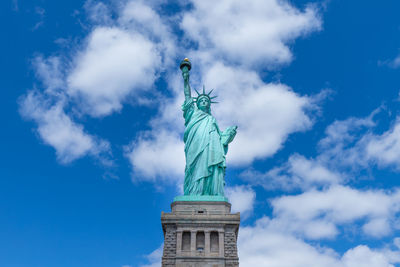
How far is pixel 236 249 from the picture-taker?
2652 centimetres

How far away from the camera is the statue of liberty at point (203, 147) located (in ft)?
97.5

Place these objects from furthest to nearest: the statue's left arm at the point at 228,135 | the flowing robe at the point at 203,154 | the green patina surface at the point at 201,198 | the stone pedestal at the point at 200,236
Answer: the statue's left arm at the point at 228,135, the flowing robe at the point at 203,154, the green patina surface at the point at 201,198, the stone pedestal at the point at 200,236

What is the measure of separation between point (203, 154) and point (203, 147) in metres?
0.52

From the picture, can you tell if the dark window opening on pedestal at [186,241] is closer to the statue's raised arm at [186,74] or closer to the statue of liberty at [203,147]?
the statue of liberty at [203,147]

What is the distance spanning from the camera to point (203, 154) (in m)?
30.7

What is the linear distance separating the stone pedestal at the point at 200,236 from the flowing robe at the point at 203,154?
1862mm

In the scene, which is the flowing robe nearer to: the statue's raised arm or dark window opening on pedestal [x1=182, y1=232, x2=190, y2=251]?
the statue's raised arm

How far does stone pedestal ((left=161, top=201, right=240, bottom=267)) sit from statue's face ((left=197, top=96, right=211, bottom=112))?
29.0ft

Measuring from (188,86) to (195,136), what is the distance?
190 inches

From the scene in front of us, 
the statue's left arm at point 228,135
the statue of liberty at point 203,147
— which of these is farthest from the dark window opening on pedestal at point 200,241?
the statue's left arm at point 228,135

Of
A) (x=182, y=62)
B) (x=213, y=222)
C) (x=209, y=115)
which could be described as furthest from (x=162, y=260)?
(x=182, y=62)

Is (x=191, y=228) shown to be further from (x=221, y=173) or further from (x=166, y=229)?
(x=221, y=173)

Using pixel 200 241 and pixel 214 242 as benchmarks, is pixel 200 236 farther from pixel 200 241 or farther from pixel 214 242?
pixel 214 242

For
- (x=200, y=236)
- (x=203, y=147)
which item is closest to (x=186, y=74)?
(x=203, y=147)
